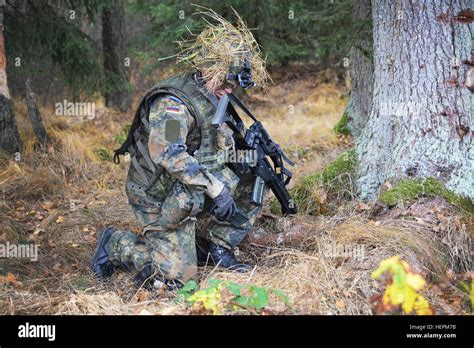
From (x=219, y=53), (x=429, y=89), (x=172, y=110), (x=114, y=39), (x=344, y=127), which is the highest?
(x=114, y=39)

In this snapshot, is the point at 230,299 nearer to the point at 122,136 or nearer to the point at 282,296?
the point at 282,296

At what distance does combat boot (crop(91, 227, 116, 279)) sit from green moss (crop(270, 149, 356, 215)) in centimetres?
174

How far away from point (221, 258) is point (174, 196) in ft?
2.55

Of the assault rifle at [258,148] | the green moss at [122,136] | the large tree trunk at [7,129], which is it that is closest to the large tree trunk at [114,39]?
the green moss at [122,136]

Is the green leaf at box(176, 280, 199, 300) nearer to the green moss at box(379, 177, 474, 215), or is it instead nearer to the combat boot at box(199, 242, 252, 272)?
the combat boot at box(199, 242, 252, 272)

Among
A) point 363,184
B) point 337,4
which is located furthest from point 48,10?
point 363,184

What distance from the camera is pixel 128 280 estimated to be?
458 cm

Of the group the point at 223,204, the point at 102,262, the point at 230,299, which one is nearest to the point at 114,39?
the point at 102,262

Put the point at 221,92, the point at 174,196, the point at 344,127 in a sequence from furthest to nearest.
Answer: the point at 344,127 → the point at 221,92 → the point at 174,196

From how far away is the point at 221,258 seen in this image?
4.74 meters

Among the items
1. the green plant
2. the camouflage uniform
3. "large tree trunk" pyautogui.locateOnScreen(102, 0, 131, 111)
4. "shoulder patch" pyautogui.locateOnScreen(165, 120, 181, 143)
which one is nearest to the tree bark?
"large tree trunk" pyautogui.locateOnScreen(102, 0, 131, 111)

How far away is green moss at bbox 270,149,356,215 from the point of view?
217 inches

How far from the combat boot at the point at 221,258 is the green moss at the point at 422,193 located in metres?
1.39
